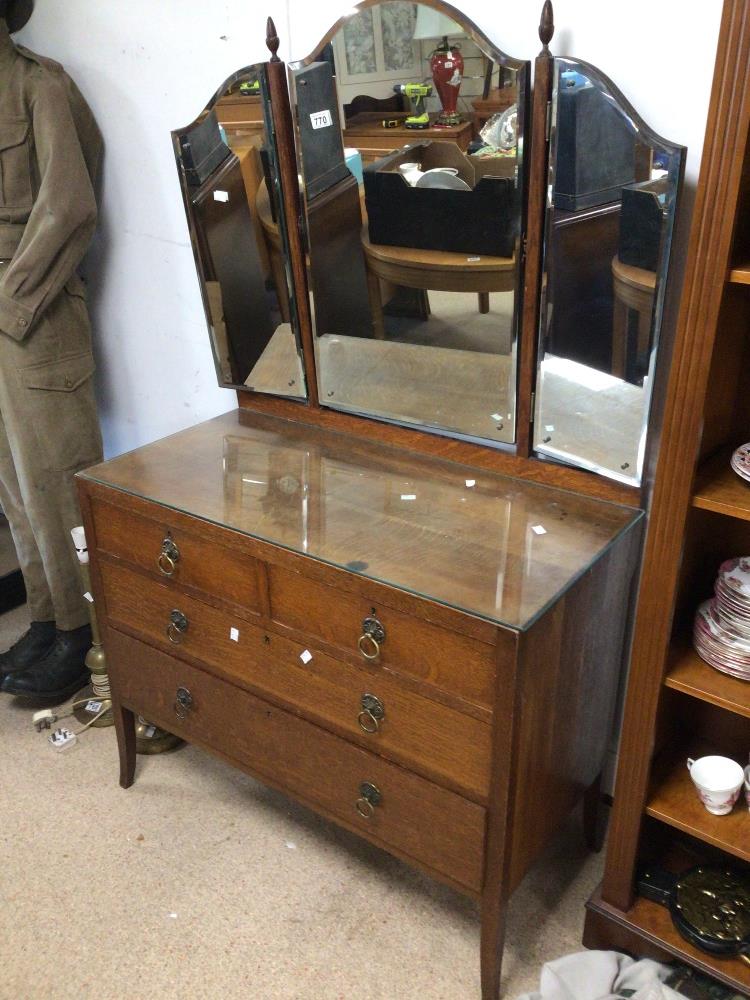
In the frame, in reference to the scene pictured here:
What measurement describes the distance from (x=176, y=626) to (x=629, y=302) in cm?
99

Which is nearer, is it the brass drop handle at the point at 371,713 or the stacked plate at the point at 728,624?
the stacked plate at the point at 728,624

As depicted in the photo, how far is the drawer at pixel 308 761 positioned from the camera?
4.70 feet

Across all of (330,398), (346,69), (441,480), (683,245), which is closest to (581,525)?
(441,480)

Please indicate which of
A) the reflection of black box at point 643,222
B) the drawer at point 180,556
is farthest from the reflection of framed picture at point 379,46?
the drawer at point 180,556

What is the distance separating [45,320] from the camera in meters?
2.03

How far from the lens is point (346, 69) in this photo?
151 cm

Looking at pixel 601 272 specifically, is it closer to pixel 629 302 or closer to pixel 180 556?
pixel 629 302

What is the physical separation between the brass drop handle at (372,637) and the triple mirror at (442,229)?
433 millimetres

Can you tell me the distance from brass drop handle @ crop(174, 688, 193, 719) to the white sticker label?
1.07 m

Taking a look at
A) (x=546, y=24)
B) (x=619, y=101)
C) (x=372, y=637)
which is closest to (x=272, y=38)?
(x=546, y=24)

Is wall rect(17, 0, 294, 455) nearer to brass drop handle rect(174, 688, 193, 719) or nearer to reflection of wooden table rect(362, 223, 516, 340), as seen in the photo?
reflection of wooden table rect(362, 223, 516, 340)

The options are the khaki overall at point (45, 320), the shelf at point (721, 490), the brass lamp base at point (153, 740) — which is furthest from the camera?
the brass lamp base at point (153, 740)

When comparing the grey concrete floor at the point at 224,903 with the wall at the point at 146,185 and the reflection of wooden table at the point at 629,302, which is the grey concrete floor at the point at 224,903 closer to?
the wall at the point at 146,185

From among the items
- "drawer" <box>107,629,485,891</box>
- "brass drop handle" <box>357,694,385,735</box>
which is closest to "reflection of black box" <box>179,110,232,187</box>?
"drawer" <box>107,629,485,891</box>
